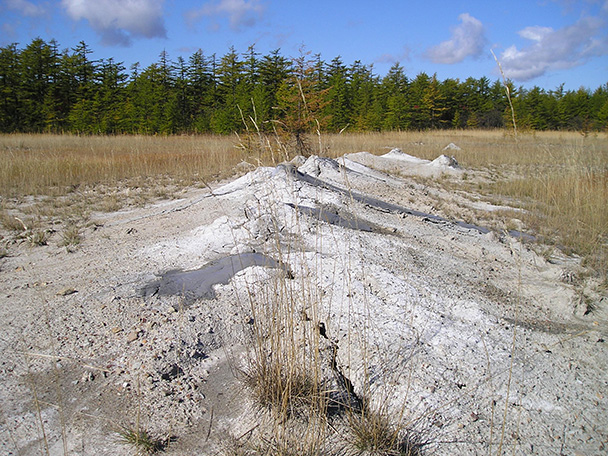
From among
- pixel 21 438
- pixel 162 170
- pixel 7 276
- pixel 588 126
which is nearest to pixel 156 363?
pixel 21 438

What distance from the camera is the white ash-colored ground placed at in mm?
1981

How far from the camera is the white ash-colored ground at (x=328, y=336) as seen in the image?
1.98m

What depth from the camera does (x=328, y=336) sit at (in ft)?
8.43

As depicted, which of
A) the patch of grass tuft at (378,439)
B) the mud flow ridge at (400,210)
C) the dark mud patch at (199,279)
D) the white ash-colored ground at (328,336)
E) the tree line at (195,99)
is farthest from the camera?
the tree line at (195,99)

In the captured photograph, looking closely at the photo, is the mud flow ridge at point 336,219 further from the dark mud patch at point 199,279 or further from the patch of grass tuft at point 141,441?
the patch of grass tuft at point 141,441

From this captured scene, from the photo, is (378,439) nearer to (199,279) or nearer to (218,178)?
(199,279)

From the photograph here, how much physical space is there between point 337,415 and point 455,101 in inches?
1516

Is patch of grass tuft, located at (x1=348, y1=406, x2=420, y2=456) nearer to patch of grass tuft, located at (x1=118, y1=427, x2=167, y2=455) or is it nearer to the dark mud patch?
patch of grass tuft, located at (x1=118, y1=427, x2=167, y2=455)

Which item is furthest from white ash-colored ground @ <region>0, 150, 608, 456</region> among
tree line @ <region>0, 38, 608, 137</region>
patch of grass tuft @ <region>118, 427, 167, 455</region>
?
tree line @ <region>0, 38, 608, 137</region>

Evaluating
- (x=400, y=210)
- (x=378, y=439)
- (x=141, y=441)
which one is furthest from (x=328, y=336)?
(x=400, y=210)

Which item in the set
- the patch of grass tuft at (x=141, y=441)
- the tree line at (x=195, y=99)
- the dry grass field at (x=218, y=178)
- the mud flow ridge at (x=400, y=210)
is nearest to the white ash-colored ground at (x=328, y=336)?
the patch of grass tuft at (x=141, y=441)

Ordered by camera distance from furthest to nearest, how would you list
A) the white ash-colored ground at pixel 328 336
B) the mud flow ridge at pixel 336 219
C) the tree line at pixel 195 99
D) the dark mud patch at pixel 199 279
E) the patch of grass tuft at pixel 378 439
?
the tree line at pixel 195 99, the mud flow ridge at pixel 336 219, the dark mud patch at pixel 199 279, the white ash-colored ground at pixel 328 336, the patch of grass tuft at pixel 378 439

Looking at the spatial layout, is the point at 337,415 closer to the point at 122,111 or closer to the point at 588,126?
the point at 122,111

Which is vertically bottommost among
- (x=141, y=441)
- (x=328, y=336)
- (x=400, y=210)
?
(x=141, y=441)
